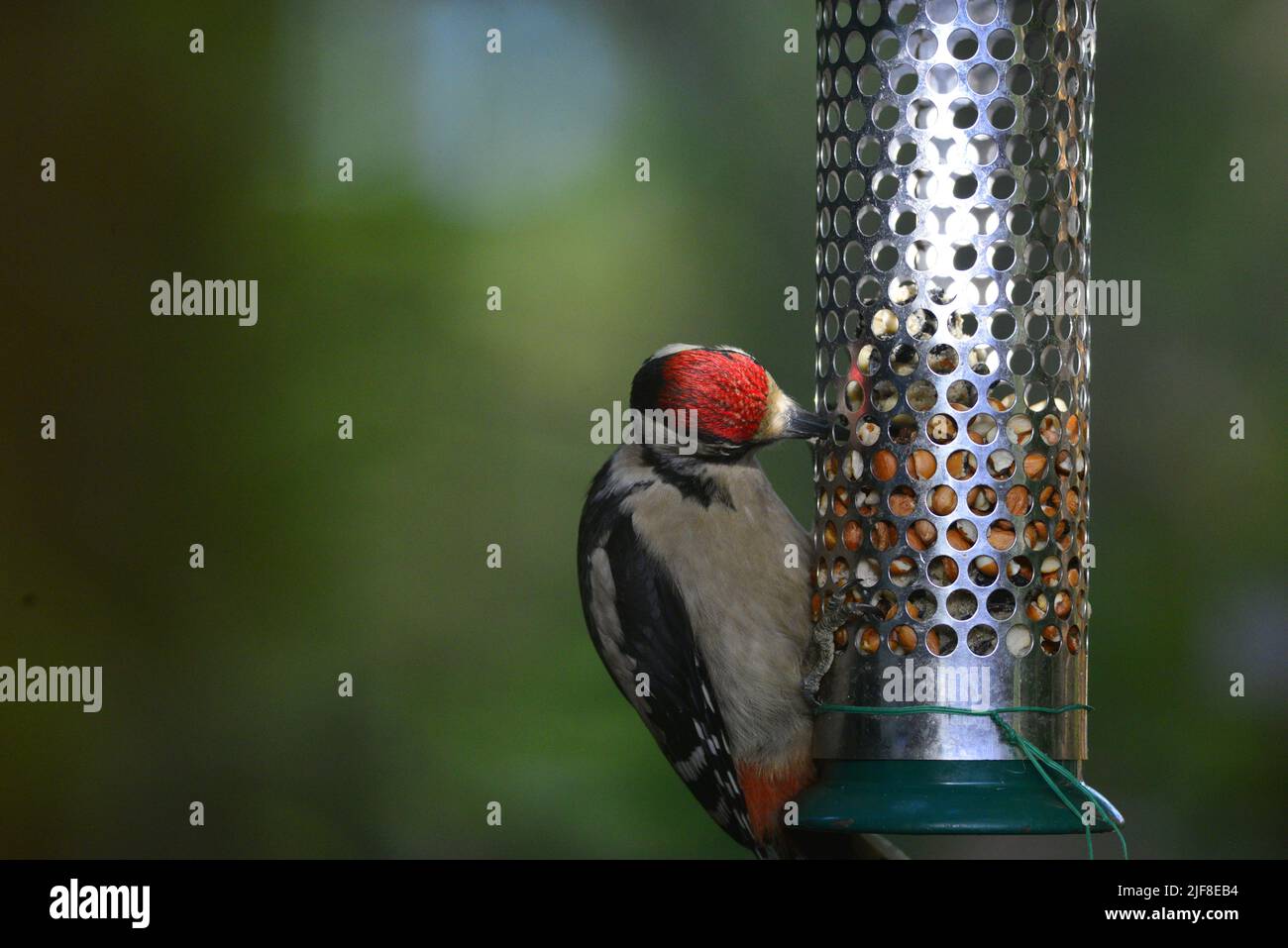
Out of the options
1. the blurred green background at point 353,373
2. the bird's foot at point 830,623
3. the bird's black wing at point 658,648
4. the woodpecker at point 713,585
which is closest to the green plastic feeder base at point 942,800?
the bird's foot at point 830,623

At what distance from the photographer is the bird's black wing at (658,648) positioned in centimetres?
358

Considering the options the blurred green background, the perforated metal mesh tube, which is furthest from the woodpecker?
the blurred green background

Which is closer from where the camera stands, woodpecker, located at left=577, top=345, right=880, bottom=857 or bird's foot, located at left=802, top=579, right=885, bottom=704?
bird's foot, located at left=802, top=579, right=885, bottom=704

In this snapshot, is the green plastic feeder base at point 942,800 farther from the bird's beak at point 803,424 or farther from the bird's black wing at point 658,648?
the bird's black wing at point 658,648

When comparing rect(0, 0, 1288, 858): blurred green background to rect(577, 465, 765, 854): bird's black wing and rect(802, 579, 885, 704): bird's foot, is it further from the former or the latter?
rect(802, 579, 885, 704): bird's foot

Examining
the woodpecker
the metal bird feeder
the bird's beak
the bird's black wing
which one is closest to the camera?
the metal bird feeder

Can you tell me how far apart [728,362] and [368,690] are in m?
3.79

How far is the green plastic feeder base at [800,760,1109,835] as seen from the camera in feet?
8.43

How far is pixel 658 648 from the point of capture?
364 cm

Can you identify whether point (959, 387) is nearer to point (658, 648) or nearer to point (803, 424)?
point (803, 424)

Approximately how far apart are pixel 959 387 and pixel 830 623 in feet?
1.64

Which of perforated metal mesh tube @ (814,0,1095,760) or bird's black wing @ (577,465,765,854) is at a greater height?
perforated metal mesh tube @ (814,0,1095,760)

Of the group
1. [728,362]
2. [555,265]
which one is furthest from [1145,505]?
[728,362]
